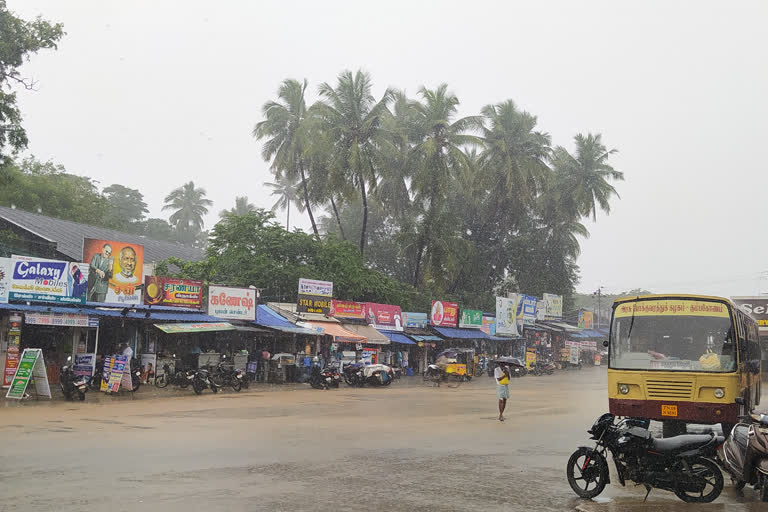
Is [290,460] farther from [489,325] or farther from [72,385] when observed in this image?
[489,325]

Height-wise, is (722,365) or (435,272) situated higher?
(435,272)

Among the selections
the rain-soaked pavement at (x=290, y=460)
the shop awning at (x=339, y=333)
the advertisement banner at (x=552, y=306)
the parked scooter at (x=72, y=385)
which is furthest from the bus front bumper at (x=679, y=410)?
the advertisement banner at (x=552, y=306)

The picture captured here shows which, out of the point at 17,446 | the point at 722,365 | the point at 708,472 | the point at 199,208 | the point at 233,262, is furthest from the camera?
the point at 199,208

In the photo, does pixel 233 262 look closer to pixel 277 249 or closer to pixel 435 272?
pixel 277 249

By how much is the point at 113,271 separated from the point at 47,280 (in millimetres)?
2537

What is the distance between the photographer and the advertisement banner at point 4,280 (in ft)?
66.2

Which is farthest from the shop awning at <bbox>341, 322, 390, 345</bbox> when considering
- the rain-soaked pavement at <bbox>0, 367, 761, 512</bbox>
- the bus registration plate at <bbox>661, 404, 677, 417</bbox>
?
the bus registration plate at <bbox>661, 404, 677, 417</bbox>

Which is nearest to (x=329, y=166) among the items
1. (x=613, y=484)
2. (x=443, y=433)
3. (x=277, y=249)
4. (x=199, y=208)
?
(x=277, y=249)

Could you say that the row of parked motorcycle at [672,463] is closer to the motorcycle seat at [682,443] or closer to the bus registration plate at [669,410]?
the motorcycle seat at [682,443]

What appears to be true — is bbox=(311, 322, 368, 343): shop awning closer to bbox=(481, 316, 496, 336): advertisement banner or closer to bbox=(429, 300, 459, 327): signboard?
bbox=(429, 300, 459, 327): signboard

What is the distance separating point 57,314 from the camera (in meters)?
21.0

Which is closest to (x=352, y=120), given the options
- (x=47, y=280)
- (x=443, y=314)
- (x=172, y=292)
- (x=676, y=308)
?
(x=443, y=314)

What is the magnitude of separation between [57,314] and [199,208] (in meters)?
66.5

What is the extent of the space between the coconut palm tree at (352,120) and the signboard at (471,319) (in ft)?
34.1
